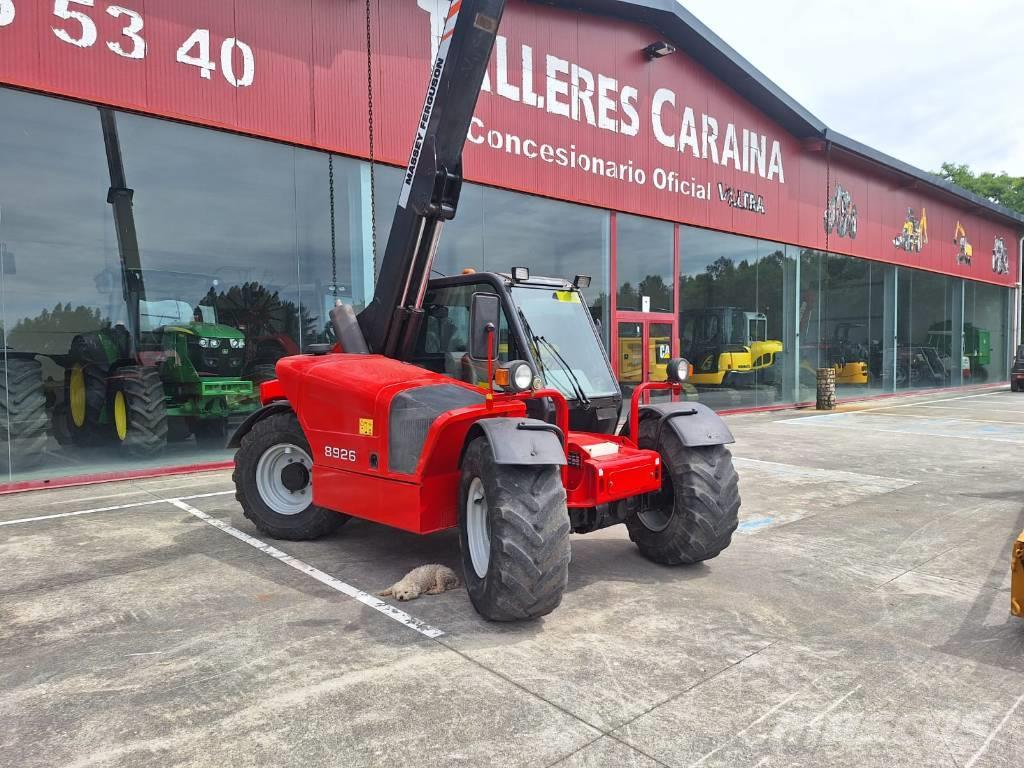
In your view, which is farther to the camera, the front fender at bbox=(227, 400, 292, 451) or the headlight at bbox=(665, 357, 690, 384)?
the front fender at bbox=(227, 400, 292, 451)

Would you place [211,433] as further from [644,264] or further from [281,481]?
[644,264]

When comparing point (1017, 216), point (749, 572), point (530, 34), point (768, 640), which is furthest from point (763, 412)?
point (1017, 216)

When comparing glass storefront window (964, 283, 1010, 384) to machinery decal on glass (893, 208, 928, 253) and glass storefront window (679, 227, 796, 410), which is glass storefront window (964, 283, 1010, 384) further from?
glass storefront window (679, 227, 796, 410)

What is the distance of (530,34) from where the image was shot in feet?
40.4

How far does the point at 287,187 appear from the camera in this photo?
9.84 m

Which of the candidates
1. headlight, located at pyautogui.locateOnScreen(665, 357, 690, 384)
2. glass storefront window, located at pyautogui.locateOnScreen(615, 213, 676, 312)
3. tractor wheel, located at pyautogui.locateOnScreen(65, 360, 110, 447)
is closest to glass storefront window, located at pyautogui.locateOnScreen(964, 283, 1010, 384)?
glass storefront window, located at pyautogui.locateOnScreen(615, 213, 676, 312)

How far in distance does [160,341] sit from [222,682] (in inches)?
269

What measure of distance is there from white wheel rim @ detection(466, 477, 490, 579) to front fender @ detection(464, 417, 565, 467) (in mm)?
366

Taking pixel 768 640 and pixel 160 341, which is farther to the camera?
pixel 160 341

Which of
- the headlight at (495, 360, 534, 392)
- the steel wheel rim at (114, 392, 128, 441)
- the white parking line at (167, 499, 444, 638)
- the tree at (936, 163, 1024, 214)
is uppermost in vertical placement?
the tree at (936, 163, 1024, 214)

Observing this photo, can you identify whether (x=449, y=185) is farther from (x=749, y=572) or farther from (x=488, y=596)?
(x=749, y=572)

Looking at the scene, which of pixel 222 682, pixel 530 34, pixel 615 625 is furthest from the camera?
pixel 530 34

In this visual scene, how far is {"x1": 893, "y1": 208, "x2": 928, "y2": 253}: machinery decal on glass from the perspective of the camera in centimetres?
2353

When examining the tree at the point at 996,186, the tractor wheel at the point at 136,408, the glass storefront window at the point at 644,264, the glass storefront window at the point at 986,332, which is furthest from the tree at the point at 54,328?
the tree at the point at 996,186
